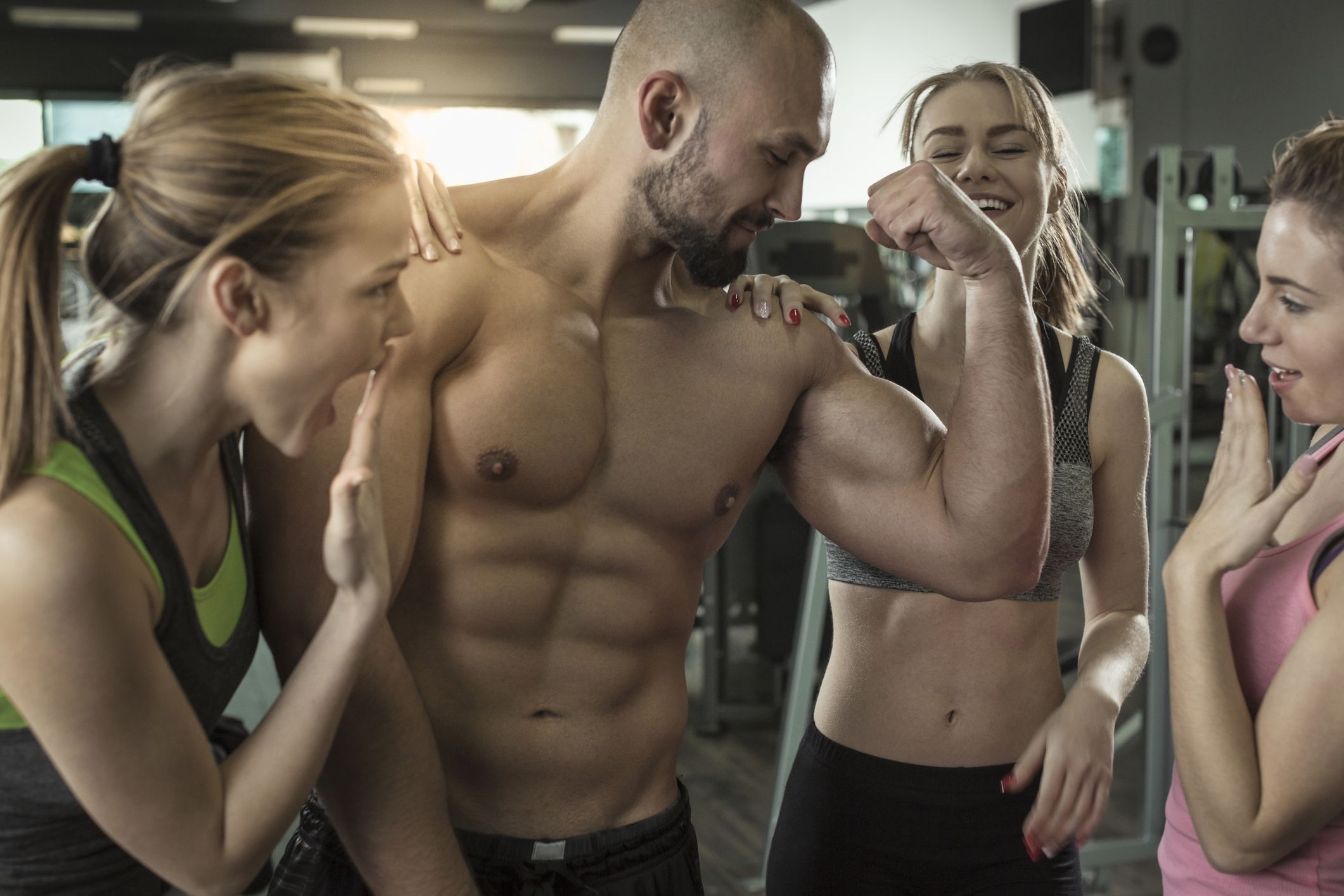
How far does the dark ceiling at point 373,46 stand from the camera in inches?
310

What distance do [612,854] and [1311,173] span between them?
104cm

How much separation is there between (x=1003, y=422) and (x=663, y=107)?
529 millimetres

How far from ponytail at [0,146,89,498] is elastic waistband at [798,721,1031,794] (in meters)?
1.04

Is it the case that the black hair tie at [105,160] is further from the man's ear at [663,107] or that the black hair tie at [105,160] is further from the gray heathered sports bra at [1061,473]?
the gray heathered sports bra at [1061,473]

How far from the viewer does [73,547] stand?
0.82 m

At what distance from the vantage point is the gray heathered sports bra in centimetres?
153

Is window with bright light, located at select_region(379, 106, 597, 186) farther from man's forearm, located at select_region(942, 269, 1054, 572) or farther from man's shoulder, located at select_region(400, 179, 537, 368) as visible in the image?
man's forearm, located at select_region(942, 269, 1054, 572)

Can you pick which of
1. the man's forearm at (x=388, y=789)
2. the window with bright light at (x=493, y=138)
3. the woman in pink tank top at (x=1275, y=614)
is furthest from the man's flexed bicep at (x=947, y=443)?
the window with bright light at (x=493, y=138)

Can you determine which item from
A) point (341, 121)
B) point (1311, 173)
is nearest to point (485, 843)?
point (341, 121)

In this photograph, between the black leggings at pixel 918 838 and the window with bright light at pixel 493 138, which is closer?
the black leggings at pixel 918 838

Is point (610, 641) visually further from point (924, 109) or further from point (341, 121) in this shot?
point (924, 109)

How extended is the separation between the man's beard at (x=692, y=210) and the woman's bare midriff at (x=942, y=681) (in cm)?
50

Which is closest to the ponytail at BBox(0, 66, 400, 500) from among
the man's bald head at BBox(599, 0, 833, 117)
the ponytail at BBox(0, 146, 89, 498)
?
the ponytail at BBox(0, 146, 89, 498)

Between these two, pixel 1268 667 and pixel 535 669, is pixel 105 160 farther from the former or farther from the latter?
pixel 1268 667
